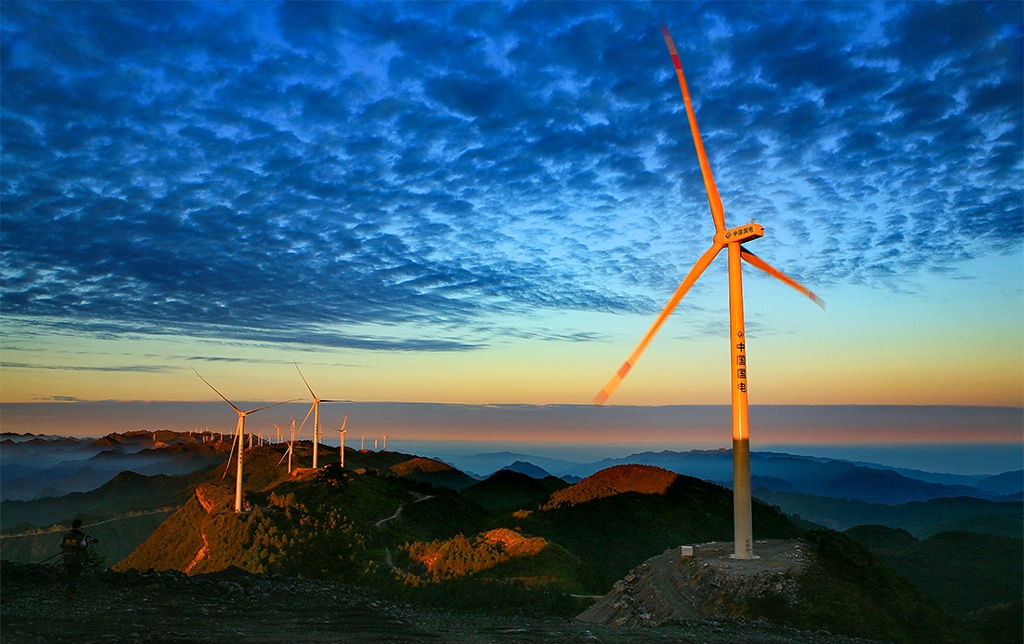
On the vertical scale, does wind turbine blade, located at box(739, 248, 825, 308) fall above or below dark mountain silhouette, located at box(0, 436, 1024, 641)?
above

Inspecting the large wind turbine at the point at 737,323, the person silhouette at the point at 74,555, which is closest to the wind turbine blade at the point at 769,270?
the large wind turbine at the point at 737,323

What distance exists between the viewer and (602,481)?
138 m

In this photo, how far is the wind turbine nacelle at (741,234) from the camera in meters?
43.0

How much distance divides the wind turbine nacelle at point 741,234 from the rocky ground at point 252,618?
78.1 ft

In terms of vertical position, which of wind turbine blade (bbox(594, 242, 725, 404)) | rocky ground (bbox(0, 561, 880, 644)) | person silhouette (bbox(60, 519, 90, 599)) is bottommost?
rocky ground (bbox(0, 561, 880, 644))

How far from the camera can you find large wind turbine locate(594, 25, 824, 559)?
137 feet

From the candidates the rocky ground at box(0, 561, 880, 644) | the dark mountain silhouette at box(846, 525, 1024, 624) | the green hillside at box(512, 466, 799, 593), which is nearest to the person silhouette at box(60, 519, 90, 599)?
the rocky ground at box(0, 561, 880, 644)

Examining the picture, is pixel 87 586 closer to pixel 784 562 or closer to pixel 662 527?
pixel 784 562

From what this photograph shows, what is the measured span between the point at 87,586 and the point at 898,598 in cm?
4660

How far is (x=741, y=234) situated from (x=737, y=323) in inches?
240

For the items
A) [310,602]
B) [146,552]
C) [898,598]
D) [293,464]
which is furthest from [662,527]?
[293,464]

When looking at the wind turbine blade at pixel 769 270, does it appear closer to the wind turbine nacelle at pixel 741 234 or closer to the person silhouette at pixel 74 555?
the wind turbine nacelle at pixel 741 234

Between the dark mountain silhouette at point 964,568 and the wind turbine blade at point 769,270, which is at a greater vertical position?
the wind turbine blade at point 769,270

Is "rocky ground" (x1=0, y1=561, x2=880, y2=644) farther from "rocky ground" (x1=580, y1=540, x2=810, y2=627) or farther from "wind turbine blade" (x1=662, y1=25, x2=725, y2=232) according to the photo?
"wind turbine blade" (x1=662, y1=25, x2=725, y2=232)
